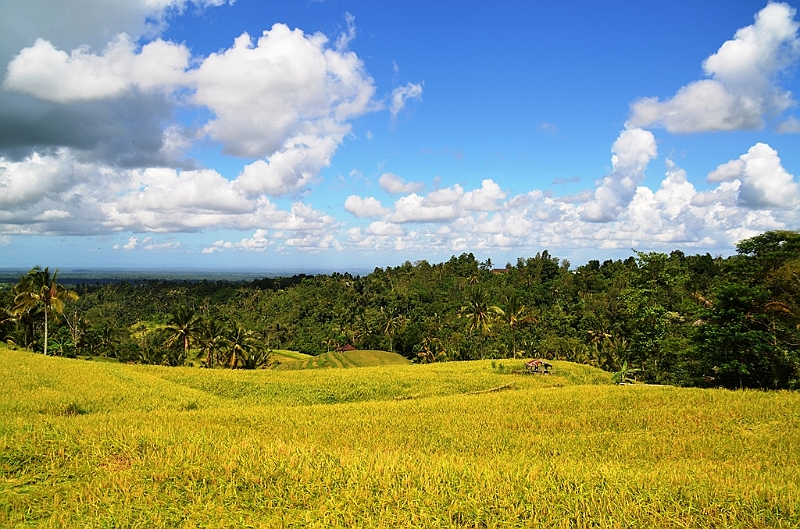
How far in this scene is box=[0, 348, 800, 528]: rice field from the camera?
18.4 ft

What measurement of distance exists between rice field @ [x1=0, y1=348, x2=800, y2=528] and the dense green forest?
7.31m

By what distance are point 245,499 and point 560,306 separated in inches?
2962

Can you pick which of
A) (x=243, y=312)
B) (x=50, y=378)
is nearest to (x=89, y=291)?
(x=243, y=312)

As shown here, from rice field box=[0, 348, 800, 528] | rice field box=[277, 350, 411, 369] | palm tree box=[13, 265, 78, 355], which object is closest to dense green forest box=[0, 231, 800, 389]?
palm tree box=[13, 265, 78, 355]

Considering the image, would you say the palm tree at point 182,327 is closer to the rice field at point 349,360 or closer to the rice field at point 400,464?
the rice field at point 349,360

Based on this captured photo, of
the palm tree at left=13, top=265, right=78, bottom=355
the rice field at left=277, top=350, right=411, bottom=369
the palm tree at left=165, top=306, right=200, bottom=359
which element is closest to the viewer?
the palm tree at left=13, top=265, right=78, bottom=355

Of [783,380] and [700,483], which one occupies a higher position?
[700,483]

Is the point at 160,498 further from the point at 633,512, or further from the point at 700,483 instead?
the point at 700,483

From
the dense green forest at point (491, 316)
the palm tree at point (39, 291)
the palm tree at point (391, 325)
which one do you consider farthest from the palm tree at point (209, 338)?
the palm tree at point (391, 325)

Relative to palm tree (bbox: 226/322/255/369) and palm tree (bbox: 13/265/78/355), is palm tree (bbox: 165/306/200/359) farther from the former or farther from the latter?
palm tree (bbox: 13/265/78/355)

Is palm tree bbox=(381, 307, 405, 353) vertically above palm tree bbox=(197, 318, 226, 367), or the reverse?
palm tree bbox=(197, 318, 226, 367)

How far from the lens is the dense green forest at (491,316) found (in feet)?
74.2

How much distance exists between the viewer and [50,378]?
723 inches

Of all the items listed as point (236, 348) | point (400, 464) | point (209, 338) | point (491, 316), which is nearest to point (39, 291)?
point (209, 338)
